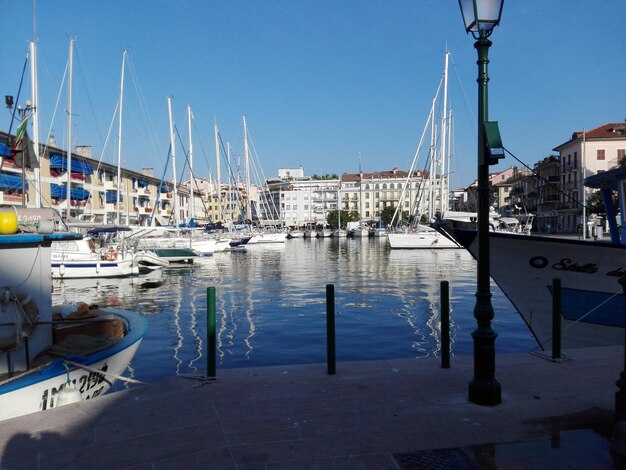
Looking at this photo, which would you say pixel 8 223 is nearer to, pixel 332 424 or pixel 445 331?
pixel 332 424

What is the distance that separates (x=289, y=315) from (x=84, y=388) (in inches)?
423

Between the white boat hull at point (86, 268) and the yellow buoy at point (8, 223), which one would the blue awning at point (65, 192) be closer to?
the white boat hull at point (86, 268)

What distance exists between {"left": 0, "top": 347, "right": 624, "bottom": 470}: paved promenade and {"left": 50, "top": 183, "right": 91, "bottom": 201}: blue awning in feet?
152

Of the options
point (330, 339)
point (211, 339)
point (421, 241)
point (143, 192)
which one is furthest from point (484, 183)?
point (143, 192)

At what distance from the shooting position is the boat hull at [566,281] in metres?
9.60

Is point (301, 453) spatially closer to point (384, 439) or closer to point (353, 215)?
point (384, 439)

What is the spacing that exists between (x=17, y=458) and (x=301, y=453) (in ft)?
7.85

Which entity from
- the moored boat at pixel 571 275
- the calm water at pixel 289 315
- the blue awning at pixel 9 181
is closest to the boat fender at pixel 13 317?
the calm water at pixel 289 315

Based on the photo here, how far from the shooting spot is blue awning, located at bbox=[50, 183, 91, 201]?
48750 mm

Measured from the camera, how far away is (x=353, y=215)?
14012 centimetres

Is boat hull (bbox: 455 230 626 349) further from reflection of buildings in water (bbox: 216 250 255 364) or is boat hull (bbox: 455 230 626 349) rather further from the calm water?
reflection of buildings in water (bbox: 216 250 255 364)

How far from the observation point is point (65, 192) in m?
49.7

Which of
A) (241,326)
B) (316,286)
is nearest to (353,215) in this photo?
(316,286)

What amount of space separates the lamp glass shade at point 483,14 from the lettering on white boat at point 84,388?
6503mm
